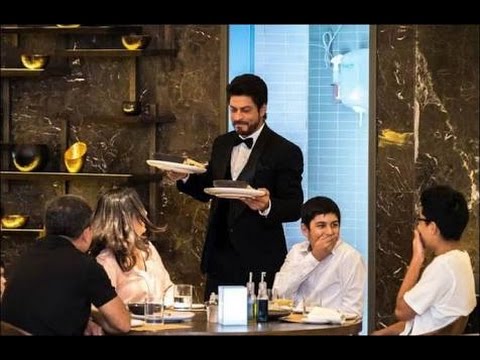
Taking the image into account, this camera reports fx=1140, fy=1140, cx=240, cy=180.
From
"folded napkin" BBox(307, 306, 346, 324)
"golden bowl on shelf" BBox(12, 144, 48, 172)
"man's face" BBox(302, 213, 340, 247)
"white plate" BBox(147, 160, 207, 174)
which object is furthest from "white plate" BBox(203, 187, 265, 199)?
"golden bowl on shelf" BBox(12, 144, 48, 172)

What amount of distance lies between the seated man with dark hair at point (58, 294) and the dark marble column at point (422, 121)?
2.88 m

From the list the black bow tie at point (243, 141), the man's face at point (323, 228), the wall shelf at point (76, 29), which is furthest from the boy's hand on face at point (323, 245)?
the wall shelf at point (76, 29)

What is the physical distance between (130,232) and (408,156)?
88.4 inches

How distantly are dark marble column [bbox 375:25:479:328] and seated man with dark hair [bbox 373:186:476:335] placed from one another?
200 centimetres

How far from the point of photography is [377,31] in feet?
22.6

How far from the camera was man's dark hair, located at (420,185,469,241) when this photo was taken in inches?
187

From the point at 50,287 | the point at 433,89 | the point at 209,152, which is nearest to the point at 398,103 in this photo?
the point at 433,89

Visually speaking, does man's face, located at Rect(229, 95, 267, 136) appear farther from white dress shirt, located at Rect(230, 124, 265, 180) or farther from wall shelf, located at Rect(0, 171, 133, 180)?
wall shelf, located at Rect(0, 171, 133, 180)

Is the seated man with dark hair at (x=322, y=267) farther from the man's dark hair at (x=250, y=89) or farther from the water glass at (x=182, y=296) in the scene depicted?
the man's dark hair at (x=250, y=89)

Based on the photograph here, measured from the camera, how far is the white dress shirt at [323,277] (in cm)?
537

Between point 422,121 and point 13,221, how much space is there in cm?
257

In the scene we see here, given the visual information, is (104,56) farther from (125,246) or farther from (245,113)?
(125,246)

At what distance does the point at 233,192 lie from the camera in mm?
5566
